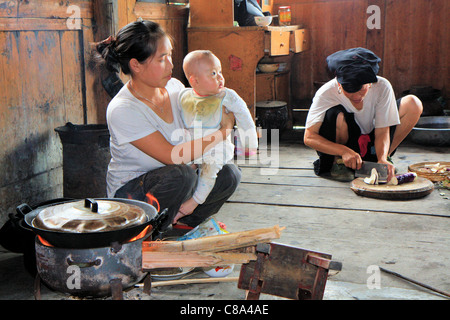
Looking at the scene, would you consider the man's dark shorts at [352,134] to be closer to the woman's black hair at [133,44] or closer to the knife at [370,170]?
the knife at [370,170]

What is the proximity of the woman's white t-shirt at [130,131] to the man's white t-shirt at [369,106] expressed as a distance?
56.1 inches

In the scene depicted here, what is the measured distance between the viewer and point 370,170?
3.55 metres

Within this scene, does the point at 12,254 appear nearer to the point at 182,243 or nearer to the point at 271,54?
the point at 182,243

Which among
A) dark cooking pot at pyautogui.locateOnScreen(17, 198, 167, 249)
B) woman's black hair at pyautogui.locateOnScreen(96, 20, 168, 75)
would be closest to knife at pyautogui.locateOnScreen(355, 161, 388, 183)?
woman's black hair at pyautogui.locateOnScreen(96, 20, 168, 75)

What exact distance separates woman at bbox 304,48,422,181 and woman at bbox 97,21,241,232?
1.28 meters

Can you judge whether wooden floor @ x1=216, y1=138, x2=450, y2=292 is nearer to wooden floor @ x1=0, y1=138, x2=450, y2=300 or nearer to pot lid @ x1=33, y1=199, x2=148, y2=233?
wooden floor @ x1=0, y1=138, x2=450, y2=300

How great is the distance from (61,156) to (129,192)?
97cm

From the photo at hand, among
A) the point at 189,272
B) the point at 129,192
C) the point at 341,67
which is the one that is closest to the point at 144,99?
the point at 129,192

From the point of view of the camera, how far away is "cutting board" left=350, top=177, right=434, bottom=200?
3.31 metres

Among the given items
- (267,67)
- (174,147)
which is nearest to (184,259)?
(174,147)

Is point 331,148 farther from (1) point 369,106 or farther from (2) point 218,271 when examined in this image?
(2) point 218,271

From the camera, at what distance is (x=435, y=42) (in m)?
5.57

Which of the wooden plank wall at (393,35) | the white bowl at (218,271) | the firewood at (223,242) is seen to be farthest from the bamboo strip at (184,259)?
the wooden plank wall at (393,35)

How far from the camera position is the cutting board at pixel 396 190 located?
331 centimetres
